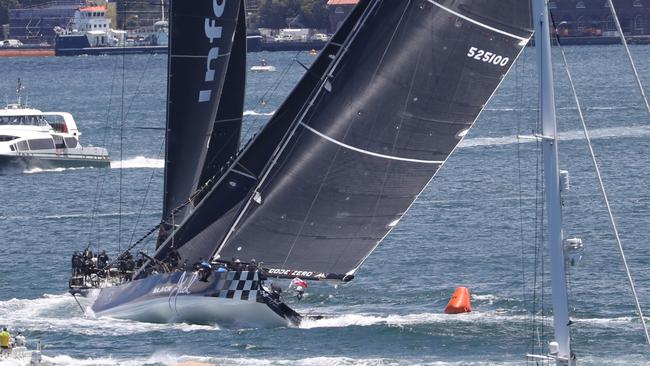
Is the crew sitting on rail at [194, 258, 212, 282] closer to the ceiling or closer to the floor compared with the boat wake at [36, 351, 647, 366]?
closer to the ceiling

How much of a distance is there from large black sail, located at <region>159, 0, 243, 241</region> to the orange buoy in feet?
26.7

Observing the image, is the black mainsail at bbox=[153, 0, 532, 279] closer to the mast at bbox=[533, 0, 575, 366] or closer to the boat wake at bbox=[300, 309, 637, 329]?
the boat wake at bbox=[300, 309, 637, 329]

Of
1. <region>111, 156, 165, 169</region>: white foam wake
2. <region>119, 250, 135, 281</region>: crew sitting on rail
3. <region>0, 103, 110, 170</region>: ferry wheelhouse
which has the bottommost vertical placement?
<region>111, 156, 165, 169</region>: white foam wake

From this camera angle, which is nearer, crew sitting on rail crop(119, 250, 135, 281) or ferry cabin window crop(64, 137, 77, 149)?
crew sitting on rail crop(119, 250, 135, 281)

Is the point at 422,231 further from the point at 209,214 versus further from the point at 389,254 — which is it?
the point at 209,214

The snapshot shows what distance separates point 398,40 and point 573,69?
431 feet

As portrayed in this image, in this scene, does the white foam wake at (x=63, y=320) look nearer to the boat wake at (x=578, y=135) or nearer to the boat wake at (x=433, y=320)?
the boat wake at (x=433, y=320)

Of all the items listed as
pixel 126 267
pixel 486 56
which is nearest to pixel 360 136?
pixel 486 56

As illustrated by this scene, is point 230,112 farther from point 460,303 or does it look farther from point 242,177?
point 460,303

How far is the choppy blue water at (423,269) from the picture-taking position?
125 feet

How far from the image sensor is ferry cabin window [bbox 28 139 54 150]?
8294cm

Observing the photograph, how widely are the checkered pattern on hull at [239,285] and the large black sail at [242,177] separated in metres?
1.20

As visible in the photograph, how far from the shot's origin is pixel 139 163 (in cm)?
8456

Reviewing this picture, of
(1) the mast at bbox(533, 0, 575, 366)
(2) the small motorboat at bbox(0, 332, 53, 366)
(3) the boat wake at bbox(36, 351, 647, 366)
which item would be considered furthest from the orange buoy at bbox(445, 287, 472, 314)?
(1) the mast at bbox(533, 0, 575, 366)
